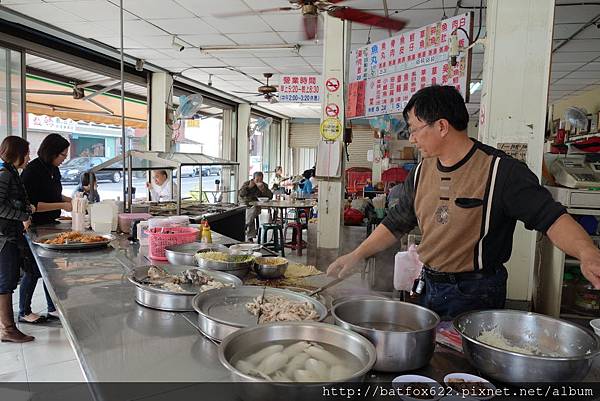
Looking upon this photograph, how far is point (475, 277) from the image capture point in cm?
183

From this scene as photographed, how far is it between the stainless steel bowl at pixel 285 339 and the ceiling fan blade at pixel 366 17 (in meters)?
3.03

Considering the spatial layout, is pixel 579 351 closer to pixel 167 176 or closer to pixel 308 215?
pixel 167 176

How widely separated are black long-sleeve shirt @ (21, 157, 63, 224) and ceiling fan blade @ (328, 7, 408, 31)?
120 inches

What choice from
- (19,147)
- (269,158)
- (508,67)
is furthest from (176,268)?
(269,158)

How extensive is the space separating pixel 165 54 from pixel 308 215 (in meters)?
4.15

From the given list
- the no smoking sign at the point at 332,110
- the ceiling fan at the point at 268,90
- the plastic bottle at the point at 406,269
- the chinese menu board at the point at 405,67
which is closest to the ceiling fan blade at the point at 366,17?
the chinese menu board at the point at 405,67

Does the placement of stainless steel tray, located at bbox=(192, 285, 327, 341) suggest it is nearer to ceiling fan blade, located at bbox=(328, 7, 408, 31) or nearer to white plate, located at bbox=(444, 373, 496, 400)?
white plate, located at bbox=(444, 373, 496, 400)

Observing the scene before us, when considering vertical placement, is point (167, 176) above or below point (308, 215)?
above

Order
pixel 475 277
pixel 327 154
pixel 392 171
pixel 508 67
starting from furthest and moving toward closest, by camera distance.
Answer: pixel 392 171 < pixel 327 154 < pixel 508 67 < pixel 475 277

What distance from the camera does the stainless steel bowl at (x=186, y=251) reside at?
2.47m

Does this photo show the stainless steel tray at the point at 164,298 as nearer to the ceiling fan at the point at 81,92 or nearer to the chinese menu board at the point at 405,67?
the chinese menu board at the point at 405,67

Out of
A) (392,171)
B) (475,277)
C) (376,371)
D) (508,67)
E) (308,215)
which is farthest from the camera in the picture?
(392,171)

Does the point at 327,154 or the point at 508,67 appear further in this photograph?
the point at 327,154

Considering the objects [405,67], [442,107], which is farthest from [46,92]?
[442,107]
